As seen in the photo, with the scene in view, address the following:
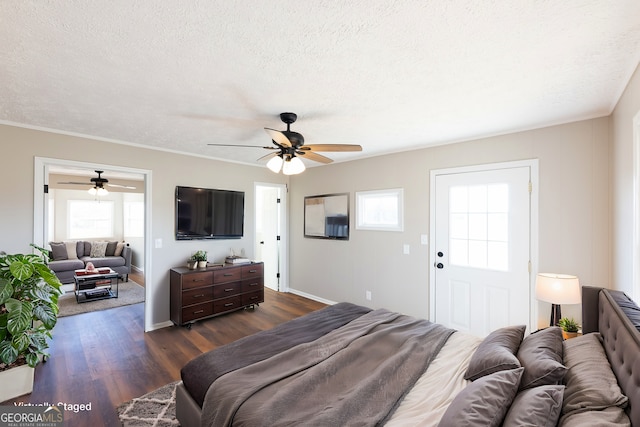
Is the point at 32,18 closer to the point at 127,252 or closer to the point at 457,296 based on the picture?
the point at 457,296

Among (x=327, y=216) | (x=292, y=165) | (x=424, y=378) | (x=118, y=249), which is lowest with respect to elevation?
(x=424, y=378)

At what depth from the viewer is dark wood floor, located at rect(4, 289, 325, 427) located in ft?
7.57

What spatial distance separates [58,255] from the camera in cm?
610

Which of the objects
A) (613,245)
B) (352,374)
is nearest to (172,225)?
(352,374)

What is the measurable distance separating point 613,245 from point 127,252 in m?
8.18

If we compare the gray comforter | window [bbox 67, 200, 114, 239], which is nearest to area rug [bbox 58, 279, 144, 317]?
window [bbox 67, 200, 114, 239]

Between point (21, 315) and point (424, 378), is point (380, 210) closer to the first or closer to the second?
point (424, 378)

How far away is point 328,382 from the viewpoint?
1540 millimetres

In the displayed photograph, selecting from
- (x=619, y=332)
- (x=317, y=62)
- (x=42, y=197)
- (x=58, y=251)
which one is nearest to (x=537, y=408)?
(x=619, y=332)

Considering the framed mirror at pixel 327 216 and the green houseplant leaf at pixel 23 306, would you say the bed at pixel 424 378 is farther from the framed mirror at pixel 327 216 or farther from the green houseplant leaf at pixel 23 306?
the framed mirror at pixel 327 216

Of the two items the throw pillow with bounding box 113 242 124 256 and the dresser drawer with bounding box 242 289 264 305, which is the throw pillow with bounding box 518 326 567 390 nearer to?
the dresser drawer with bounding box 242 289 264 305

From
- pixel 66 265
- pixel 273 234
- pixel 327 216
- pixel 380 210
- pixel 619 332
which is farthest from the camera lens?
pixel 66 265

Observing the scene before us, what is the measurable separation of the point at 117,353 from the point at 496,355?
357 centimetres

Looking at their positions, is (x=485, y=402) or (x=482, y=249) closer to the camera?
(x=485, y=402)
